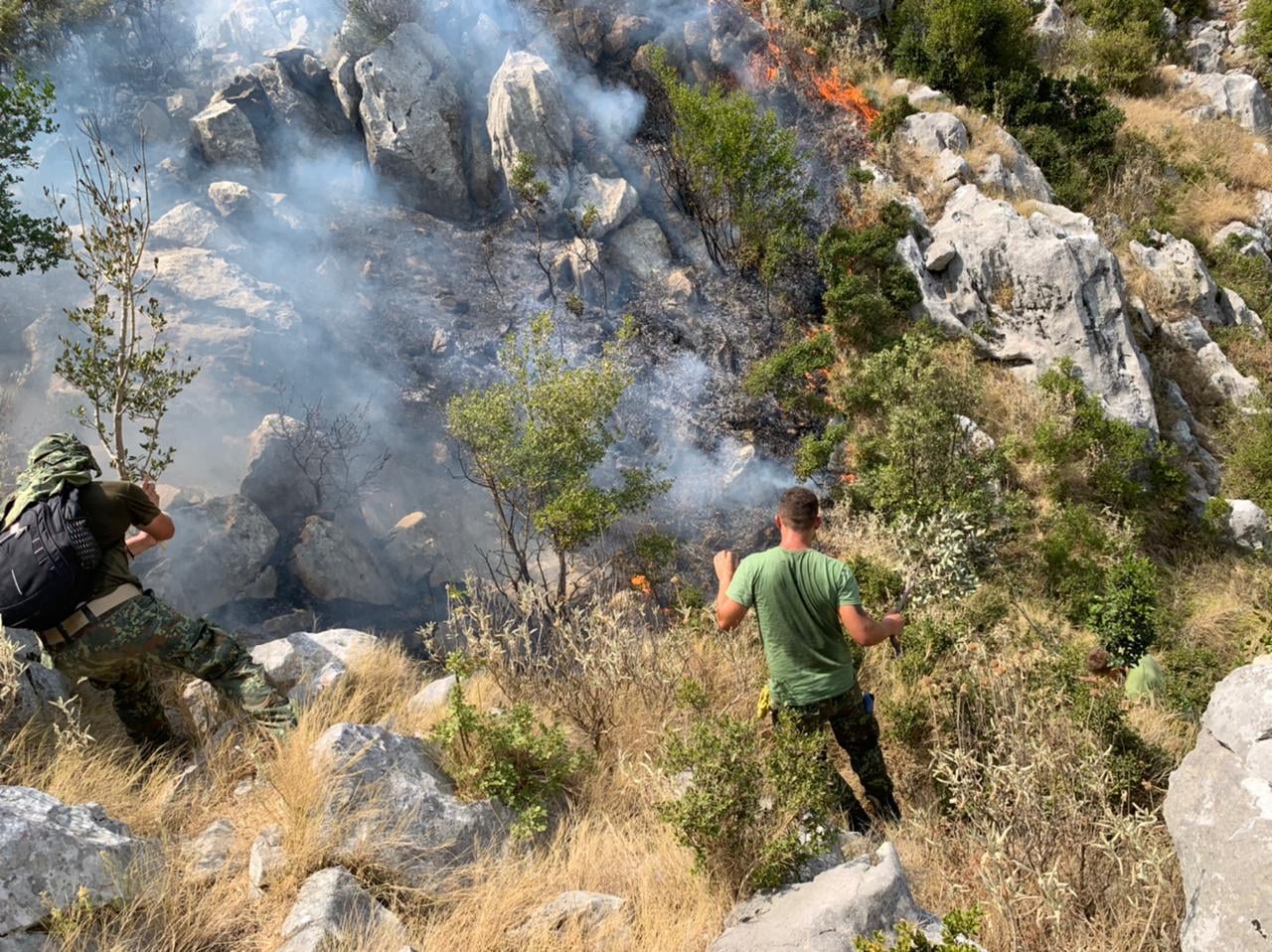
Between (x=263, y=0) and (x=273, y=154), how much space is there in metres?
3.76

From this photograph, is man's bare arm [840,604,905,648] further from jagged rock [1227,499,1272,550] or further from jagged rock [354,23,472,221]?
jagged rock [354,23,472,221]

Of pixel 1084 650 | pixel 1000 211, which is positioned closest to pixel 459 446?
pixel 1084 650

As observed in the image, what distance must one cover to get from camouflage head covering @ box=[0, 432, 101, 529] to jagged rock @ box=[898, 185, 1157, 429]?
1019 cm

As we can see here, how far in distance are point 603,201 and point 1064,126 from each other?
9.17 metres

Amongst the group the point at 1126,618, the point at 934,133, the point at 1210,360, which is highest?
the point at 934,133

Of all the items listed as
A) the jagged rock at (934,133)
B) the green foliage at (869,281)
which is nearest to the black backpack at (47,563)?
the green foliage at (869,281)

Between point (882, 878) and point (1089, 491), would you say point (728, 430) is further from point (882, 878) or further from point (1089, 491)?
point (882, 878)

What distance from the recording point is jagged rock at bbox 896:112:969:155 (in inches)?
510

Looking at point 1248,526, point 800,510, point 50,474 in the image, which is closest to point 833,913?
point 800,510

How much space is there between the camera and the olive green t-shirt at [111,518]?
3.14m

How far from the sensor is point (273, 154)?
38.5 feet

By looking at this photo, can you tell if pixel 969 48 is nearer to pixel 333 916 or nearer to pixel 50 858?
pixel 333 916

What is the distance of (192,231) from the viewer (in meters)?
10.2

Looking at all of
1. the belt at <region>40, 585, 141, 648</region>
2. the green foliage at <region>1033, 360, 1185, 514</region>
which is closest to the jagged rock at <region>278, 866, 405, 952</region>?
the belt at <region>40, 585, 141, 648</region>
